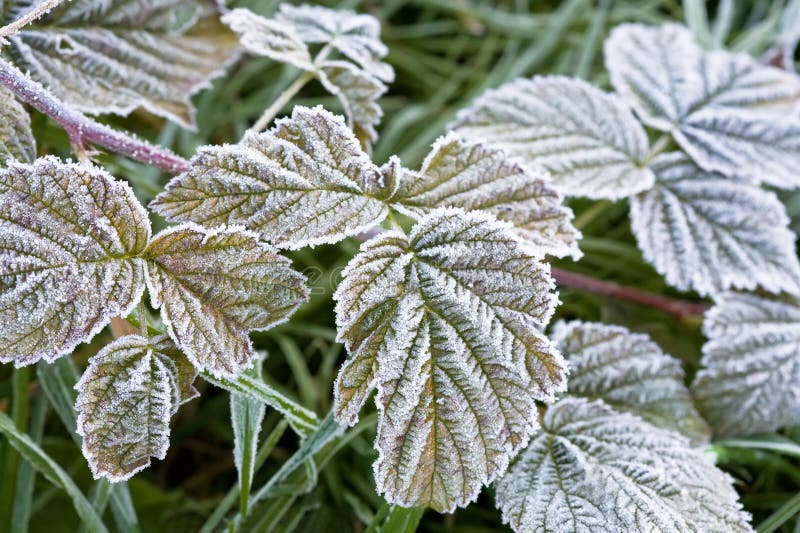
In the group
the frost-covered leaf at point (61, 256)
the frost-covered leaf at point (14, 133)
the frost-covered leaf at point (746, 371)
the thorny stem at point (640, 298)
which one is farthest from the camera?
the thorny stem at point (640, 298)

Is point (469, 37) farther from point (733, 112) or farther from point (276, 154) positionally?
point (276, 154)

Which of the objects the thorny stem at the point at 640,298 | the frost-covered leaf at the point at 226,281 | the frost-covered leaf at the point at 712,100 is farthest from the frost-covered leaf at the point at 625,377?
the frost-covered leaf at the point at 226,281

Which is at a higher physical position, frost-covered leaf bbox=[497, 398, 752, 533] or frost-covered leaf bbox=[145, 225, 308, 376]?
frost-covered leaf bbox=[145, 225, 308, 376]

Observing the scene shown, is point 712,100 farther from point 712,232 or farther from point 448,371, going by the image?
point 448,371

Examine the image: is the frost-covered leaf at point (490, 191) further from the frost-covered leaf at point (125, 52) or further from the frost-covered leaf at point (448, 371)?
the frost-covered leaf at point (125, 52)

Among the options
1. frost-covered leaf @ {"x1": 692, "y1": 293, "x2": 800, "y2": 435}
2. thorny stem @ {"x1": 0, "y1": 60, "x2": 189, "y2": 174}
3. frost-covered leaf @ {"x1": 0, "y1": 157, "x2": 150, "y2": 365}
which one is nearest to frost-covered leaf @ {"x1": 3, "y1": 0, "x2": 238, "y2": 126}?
thorny stem @ {"x1": 0, "y1": 60, "x2": 189, "y2": 174}

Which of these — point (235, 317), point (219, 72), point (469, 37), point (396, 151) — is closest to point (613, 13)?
point (469, 37)

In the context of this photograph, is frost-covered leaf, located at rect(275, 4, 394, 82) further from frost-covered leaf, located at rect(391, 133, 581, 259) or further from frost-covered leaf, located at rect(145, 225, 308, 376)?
frost-covered leaf, located at rect(145, 225, 308, 376)

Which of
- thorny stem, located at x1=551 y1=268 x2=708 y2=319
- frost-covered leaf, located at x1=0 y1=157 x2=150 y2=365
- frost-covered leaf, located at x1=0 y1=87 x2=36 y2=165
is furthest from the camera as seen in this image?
thorny stem, located at x1=551 y1=268 x2=708 y2=319
